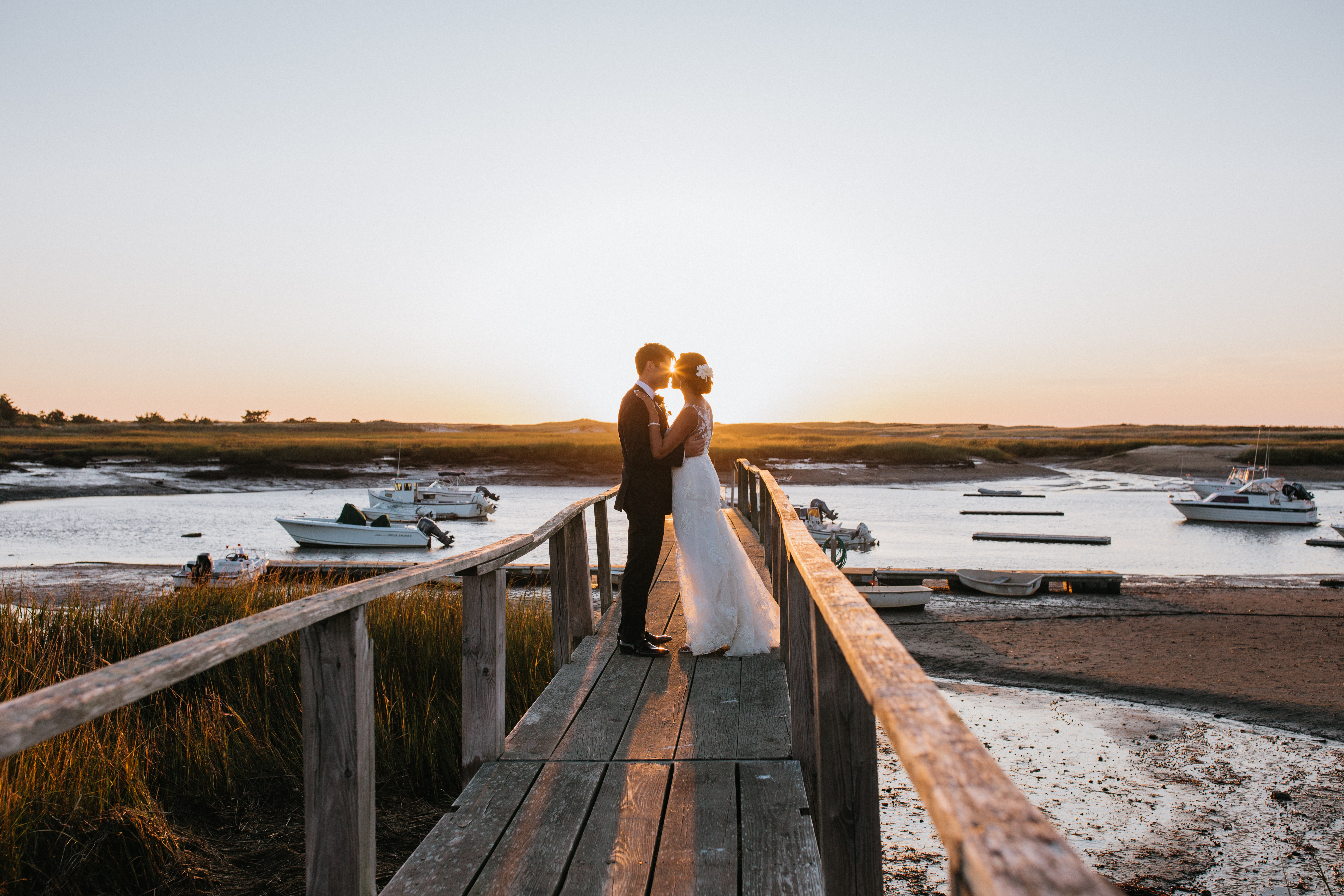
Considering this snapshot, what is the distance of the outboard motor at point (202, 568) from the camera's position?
503 inches

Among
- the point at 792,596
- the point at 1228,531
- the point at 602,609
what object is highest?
the point at 792,596

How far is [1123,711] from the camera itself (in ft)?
28.0

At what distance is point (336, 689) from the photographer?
2.39 m

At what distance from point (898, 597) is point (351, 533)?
56.4 feet

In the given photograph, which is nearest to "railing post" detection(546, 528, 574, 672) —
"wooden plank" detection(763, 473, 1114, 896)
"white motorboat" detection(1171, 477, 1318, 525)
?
"wooden plank" detection(763, 473, 1114, 896)

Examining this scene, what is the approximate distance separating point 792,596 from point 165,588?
1244 centimetres

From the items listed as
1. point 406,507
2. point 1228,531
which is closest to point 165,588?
point 406,507

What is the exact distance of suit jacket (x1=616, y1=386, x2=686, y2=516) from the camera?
5406 millimetres

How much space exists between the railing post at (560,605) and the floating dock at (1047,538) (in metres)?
22.8

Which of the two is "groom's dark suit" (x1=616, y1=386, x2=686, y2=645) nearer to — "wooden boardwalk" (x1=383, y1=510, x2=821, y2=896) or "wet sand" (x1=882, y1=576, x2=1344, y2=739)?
"wooden boardwalk" (x1=383, y1=510, x2=821, y2=896)

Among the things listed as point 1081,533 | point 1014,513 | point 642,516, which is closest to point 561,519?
point 642,516

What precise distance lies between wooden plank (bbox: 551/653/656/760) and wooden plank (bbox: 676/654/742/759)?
0.97ft

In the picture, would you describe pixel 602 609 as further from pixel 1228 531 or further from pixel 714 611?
pixel 1228 531

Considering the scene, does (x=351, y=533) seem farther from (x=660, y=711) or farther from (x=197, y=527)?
(x=660, y=711)
